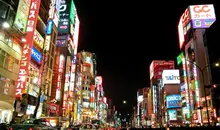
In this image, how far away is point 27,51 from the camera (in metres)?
35.4

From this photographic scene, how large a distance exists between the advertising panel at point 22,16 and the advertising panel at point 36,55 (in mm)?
7471

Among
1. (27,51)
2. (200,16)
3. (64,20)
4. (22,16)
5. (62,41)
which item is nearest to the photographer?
(22,16)

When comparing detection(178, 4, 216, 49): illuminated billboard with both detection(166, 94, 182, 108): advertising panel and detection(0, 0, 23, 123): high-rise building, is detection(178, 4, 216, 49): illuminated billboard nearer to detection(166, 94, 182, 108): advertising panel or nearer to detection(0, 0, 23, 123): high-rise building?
detection(166, 94, 182, 108): advertising panel

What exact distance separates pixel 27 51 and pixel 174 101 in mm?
88808

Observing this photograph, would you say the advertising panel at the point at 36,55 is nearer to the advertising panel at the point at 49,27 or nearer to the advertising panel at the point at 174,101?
the advertising panel at the point at 49,27

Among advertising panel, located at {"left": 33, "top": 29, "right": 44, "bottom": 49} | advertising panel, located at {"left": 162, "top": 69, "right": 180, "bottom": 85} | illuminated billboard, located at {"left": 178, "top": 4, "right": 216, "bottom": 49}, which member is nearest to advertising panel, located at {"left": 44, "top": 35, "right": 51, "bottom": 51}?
Answer: advertising panel, located at {"left": 33, "top": 29, "right": 44, "bottom": 49}

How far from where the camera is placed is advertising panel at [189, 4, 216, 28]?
253 ft

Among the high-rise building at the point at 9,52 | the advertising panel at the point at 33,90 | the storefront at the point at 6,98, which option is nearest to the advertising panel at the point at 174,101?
the advertising panel at the point at 33,90

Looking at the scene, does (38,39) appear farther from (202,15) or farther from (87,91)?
(87,91)

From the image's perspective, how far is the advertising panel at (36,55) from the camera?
→ 40.7 m

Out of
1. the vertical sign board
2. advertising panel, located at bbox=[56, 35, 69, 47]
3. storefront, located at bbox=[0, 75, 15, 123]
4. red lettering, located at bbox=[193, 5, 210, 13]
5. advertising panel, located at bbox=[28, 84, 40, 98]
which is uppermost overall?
red lettering, located at bbox=[193, 5, 210, 13]

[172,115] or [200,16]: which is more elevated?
[200,16]

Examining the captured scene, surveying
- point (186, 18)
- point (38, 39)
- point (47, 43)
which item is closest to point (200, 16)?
point (186, 18)

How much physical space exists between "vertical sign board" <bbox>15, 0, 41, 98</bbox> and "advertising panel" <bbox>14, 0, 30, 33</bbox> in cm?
152
